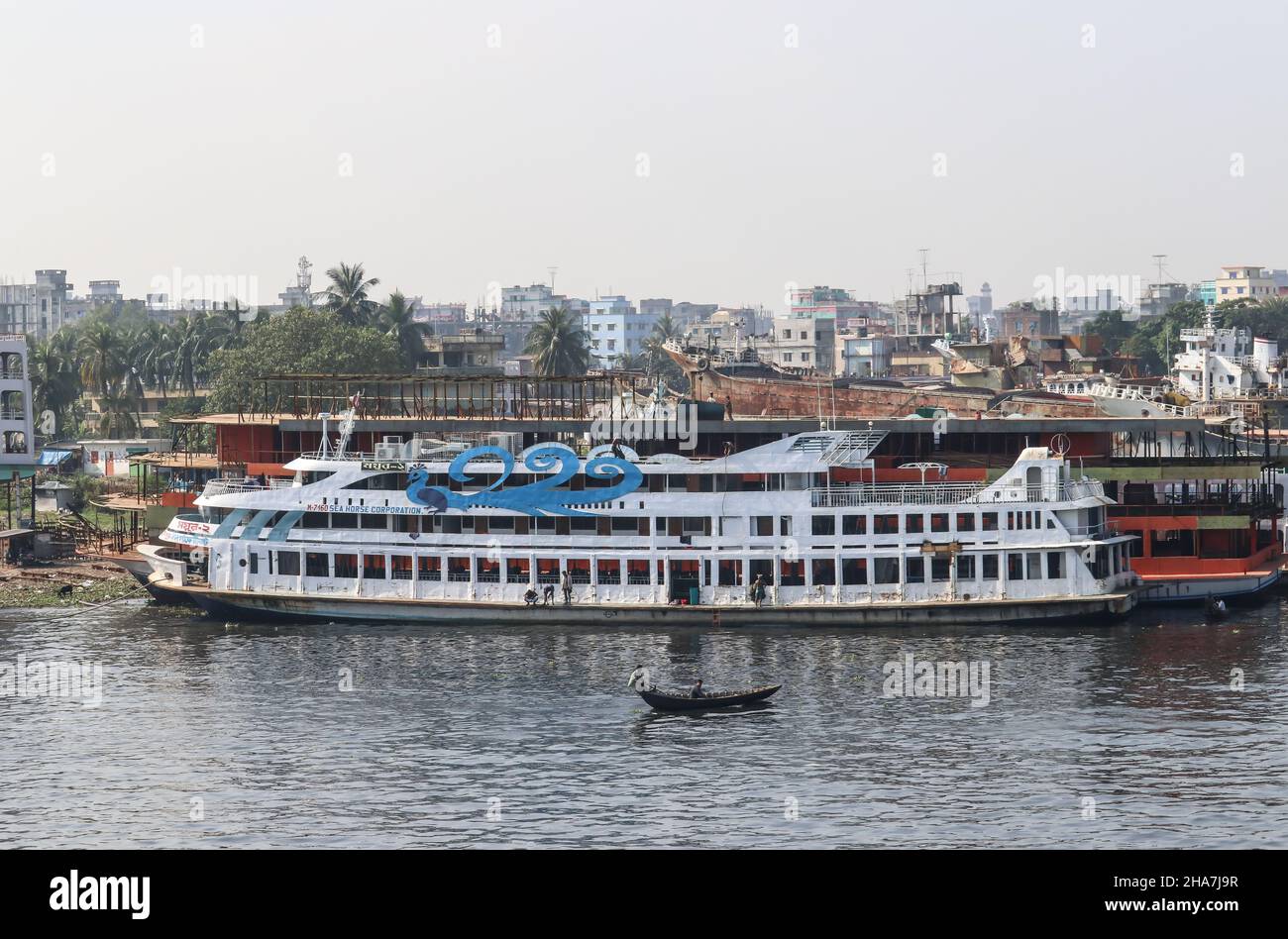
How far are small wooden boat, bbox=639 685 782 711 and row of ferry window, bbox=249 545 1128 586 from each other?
14859 mm

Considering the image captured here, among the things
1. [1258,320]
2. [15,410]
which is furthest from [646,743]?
[1258,320]

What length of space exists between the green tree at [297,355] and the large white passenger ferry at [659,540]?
41.3 metres

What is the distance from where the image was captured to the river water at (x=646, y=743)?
36938mm

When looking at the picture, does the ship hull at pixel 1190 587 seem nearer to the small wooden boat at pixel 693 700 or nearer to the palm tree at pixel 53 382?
the small wooden boat at pixel 693 700

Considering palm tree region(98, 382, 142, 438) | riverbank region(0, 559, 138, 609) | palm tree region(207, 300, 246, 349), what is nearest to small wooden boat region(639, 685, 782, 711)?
riverbank region(0, 559, 138, 609)

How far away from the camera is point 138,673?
5388 cm

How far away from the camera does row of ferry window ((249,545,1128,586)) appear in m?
61.9

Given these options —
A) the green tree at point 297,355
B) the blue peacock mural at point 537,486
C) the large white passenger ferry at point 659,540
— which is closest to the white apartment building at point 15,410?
the green tree at point 297,355

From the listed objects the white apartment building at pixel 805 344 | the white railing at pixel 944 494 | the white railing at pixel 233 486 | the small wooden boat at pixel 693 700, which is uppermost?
the white apartment building at pixel 805 344

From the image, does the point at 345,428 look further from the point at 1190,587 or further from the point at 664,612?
the point at 1190,587

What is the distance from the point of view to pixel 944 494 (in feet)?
208

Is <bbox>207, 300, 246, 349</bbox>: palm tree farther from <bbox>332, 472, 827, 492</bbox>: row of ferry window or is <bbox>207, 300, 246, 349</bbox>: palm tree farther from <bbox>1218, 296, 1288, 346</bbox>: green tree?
<bbox>1218, 296, 1288, 346</bbox>: green tree

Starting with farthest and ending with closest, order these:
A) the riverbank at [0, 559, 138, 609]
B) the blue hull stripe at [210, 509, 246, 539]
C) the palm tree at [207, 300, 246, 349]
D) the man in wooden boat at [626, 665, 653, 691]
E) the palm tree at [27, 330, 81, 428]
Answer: the palm tree at [207, 300, 246, 349], the palm tree at [27, 330, 81, 428], the riverbank at [0, 559, 138, 609], the blue hull stripe at [210, 509, 246, 539], the man in wooden boat at [626, 665, 653, 691]
